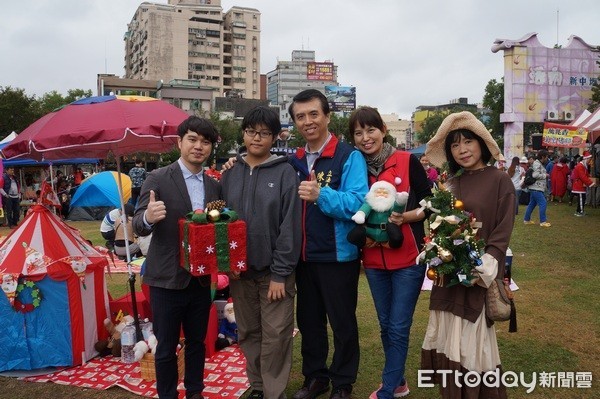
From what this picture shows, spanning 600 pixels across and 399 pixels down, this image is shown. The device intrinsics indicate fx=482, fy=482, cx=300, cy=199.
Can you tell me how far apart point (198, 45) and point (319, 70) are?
127 ft

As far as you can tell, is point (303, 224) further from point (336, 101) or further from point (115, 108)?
point (336, 101)

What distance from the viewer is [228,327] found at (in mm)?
4859

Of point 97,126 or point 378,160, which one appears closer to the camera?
point 378,160

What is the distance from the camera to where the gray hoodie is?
310 centimetres

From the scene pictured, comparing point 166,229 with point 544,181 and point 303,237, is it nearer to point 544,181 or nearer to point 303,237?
point 303,237

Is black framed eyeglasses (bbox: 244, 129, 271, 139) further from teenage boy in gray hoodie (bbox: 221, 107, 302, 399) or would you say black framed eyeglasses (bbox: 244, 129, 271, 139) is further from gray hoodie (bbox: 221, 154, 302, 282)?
gray hoodie (bbox: 221, 154, 302, 282)

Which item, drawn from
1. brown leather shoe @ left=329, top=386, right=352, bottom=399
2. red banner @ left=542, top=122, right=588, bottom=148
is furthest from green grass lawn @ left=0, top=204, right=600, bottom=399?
red banner @ left=542, top=122, right=588, bottom=148

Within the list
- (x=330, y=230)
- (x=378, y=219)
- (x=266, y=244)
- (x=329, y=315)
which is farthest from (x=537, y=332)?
(x=266, y=244)

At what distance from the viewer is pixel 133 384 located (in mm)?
3910

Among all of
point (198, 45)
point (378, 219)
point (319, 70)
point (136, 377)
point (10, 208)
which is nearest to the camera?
point (378, 219)

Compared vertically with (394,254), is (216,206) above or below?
above

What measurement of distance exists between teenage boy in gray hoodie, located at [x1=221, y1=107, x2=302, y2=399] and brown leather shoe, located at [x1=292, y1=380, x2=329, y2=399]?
0.27 metres

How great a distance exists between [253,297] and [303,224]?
604mm

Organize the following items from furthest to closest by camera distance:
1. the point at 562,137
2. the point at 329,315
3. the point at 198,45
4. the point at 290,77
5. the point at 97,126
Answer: the point at 290,77 < the point at 198,45 < the point at 562,137 < the point at 97,126 < the point at 329,315
